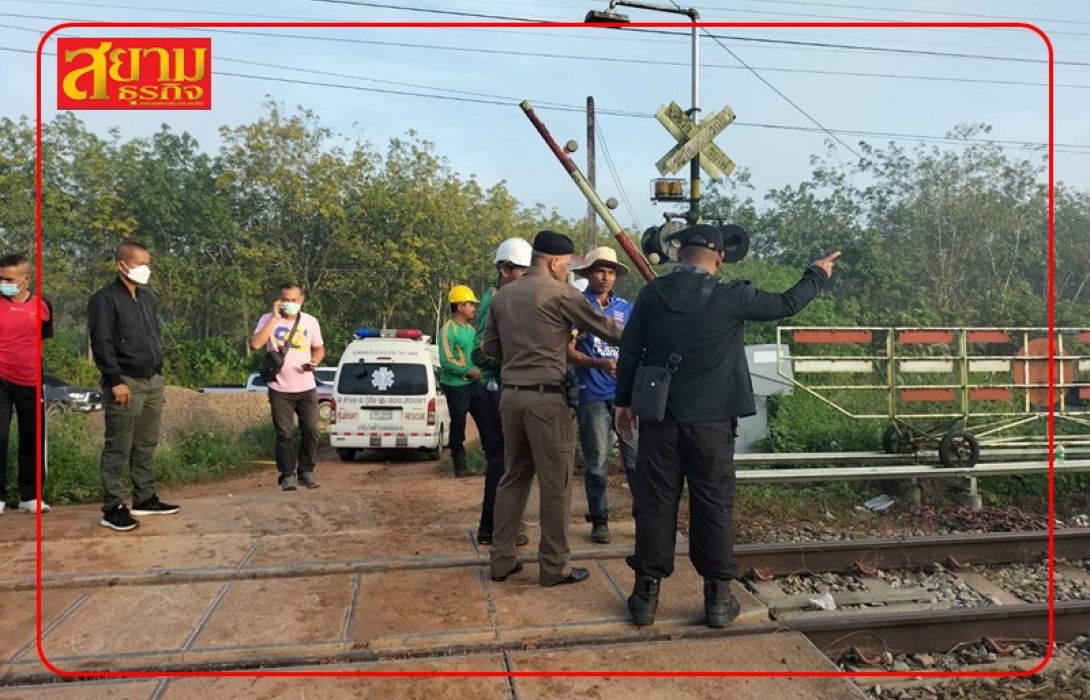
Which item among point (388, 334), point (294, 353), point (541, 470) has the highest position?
point (388, 334)

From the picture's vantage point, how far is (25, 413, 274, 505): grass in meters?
7.36

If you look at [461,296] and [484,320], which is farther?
[461,296]

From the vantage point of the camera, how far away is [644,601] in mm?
3930

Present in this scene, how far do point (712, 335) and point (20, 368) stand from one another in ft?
18.7

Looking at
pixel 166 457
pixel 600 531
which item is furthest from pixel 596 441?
pixel 166 457

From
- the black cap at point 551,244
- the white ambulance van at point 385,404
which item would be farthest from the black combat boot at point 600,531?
the white ambulance van at point 385,404

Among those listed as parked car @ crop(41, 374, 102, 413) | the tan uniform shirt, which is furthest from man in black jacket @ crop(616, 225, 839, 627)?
parked car @ crop(41, 374, 102, 413)

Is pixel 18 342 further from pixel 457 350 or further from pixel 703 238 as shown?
pixel 703 238

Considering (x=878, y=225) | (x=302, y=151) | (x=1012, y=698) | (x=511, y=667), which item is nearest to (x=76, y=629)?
(x=511, y=667)

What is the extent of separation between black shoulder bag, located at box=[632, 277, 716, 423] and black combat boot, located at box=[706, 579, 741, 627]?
0.91 meters

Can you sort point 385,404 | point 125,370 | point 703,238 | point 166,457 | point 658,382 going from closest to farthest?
1. point 658,382
2. point 703,238
3. point 125,370
4. point 166,457
5. point 385,404

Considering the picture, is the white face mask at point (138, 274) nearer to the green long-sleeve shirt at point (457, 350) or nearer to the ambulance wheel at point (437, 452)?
the green long-sleeve shirt at point (457, 350)

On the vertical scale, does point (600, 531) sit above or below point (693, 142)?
below

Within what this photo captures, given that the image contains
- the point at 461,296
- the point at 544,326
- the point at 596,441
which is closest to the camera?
the point at 544,326
